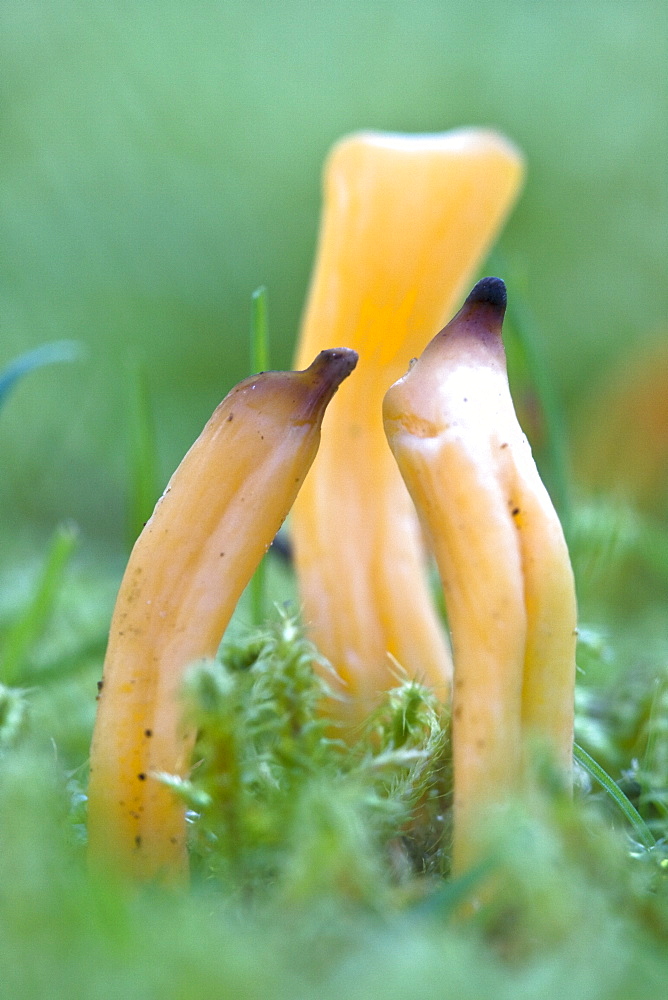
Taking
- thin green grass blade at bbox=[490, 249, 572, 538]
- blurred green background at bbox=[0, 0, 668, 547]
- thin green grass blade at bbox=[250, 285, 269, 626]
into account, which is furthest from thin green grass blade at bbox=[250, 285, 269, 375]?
blurred green background at bbox=[0, 0, 668, 547]

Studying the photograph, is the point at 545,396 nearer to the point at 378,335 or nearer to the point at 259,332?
the point at 378,335

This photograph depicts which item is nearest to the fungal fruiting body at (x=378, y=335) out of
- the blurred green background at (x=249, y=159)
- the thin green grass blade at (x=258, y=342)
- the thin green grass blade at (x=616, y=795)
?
the thin green grass blade at (x=258, y=342)

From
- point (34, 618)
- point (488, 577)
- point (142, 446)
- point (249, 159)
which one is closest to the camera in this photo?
point (488, 577)

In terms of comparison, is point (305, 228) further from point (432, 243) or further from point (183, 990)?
point (183, 990)

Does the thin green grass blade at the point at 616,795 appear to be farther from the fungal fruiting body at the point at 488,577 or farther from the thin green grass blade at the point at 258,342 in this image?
the thin green grass blade at the point at 258,342

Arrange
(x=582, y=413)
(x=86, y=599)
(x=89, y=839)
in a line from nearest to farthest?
1. (x=89, y=839)
2. (x=86, y=599)
3. (x=582, y=413)

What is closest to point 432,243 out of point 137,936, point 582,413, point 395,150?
point 395,150

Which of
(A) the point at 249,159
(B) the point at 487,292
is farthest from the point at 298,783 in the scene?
(A) the point at 249,159
